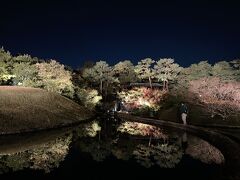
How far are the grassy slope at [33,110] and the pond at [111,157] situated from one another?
428 centimetres

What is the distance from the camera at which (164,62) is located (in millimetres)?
71438

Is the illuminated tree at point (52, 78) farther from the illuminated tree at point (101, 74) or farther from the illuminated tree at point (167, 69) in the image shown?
the illuminated tree at point (167, 69)

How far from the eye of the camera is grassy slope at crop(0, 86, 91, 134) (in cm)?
3503

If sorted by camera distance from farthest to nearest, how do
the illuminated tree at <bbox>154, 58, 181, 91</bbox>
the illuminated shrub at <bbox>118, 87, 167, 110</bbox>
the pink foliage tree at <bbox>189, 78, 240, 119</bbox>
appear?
the illuminated tree at <bbox>154, 58, 181, 91</bbox>, the illuminated shrub at <bbox>118, 87, 167, 110</bbox>, the pink foliage tree at <bbox>189, 78, 240, 119</bbox>

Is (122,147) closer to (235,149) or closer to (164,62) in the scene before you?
(235,149)

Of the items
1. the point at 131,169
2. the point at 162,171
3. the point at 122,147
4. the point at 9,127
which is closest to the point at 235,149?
the point at 162,171

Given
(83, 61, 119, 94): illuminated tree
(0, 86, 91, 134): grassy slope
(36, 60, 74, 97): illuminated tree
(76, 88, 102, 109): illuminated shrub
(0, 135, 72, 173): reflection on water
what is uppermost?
(83, 61, 119, 94): illuminated tree

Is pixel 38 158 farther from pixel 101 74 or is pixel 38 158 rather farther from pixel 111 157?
pixel 101 74

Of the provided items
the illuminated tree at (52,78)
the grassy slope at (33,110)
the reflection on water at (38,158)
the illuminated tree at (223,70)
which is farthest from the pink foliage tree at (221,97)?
the illuminated tree at (52,78)

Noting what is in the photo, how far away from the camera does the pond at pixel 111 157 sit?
16.8 meters

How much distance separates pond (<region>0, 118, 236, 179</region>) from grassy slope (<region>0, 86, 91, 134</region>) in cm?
428

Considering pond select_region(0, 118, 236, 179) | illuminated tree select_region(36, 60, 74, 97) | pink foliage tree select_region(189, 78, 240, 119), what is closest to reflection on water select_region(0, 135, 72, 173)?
pond select_region(0, 118, 236, 179)

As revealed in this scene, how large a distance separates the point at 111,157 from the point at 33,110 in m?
22.5

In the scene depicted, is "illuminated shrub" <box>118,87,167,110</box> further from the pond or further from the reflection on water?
the reflection on water
